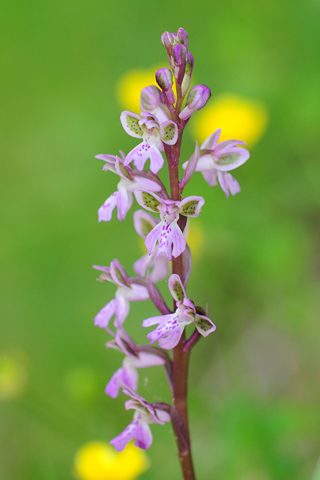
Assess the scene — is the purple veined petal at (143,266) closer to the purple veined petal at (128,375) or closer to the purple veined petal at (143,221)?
the purple veined petal at (143,221)

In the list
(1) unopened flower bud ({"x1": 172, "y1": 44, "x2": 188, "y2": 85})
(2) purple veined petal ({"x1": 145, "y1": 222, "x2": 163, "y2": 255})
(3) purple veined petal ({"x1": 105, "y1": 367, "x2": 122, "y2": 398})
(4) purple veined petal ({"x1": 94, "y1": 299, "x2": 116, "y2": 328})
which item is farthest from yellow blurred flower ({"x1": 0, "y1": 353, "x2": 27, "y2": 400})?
(1) unopened flower bud ({"x1": 172, "y1": 44, "x2": 188, "y2": 85})

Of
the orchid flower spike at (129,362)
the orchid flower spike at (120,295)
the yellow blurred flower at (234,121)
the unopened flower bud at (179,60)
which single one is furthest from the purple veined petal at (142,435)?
the yellow blurred flower at (234,121)

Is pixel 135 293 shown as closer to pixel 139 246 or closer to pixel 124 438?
pixel 124 438

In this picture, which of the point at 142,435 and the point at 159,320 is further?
the point at 142,435

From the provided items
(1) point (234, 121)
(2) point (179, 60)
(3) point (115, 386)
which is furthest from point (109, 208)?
(1) point (234, 121)

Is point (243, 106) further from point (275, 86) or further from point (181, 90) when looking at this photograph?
point (181, 90)

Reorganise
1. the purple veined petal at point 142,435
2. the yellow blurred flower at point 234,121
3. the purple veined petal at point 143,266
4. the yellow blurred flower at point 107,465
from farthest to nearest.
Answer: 1. the yellow blurred flower at point 234,121
2. the yellow blurred flower at point 107,465
3. the purple veined petal at point 143,266
4. the purple veined petal at point 142,435

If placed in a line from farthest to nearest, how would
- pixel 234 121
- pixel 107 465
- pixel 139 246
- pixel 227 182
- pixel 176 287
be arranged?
1. pixel 139 246
2. pixel 234 121
3. pixel 107 465
4. pixel 227 182
5. pixel 176 287
